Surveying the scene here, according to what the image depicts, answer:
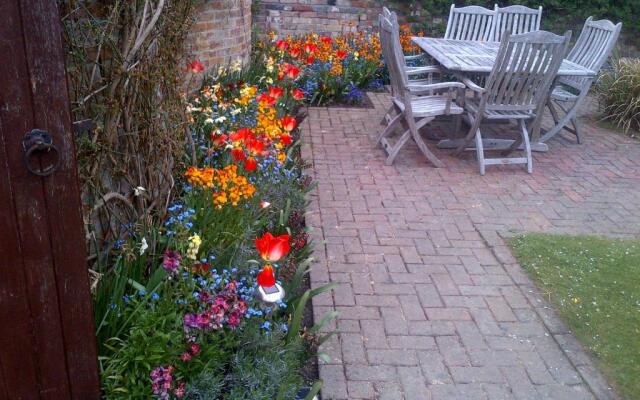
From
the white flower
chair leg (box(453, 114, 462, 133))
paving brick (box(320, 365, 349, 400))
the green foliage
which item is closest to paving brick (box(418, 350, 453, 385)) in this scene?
paving brick (box(320, 365, 349, 400))

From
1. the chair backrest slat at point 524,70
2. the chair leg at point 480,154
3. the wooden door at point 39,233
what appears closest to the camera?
the wooden door at point 39,233

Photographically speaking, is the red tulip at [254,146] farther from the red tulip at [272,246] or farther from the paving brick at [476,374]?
the paving brick at [476,374]

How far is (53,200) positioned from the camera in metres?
1.64

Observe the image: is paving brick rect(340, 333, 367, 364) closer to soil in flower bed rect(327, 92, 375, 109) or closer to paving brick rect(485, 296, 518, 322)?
paving brick rect(485, 296, 518, 322)

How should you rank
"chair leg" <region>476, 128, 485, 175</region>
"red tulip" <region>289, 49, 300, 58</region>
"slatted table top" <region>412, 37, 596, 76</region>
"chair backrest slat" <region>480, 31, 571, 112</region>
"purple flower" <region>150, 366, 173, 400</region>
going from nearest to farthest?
"purple flower" <region>150, 366, 173, 400</region>, "chair backrest slat" <region>480, 31, 571, 112</region>, "slatted table top" <region>412, 37, 596, 76</region>, "chair leg" <region>476, 128, 485, 175</region>, "red tulip" <region>289, 49, 300, 58</region>

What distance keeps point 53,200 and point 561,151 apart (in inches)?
216

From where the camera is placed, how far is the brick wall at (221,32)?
5407mm

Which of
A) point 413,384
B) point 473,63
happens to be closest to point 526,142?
point 473,63

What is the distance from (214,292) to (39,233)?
90 centimetres

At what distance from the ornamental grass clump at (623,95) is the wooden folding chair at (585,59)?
0.81 m

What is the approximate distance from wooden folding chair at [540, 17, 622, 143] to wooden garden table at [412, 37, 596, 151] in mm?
42

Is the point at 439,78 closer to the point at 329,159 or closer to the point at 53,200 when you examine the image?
the point at 329,159

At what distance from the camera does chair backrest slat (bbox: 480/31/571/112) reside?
4.88 m

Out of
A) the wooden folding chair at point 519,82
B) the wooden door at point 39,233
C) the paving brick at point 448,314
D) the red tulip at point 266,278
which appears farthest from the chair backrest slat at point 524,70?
the wooden door at point 39,233
